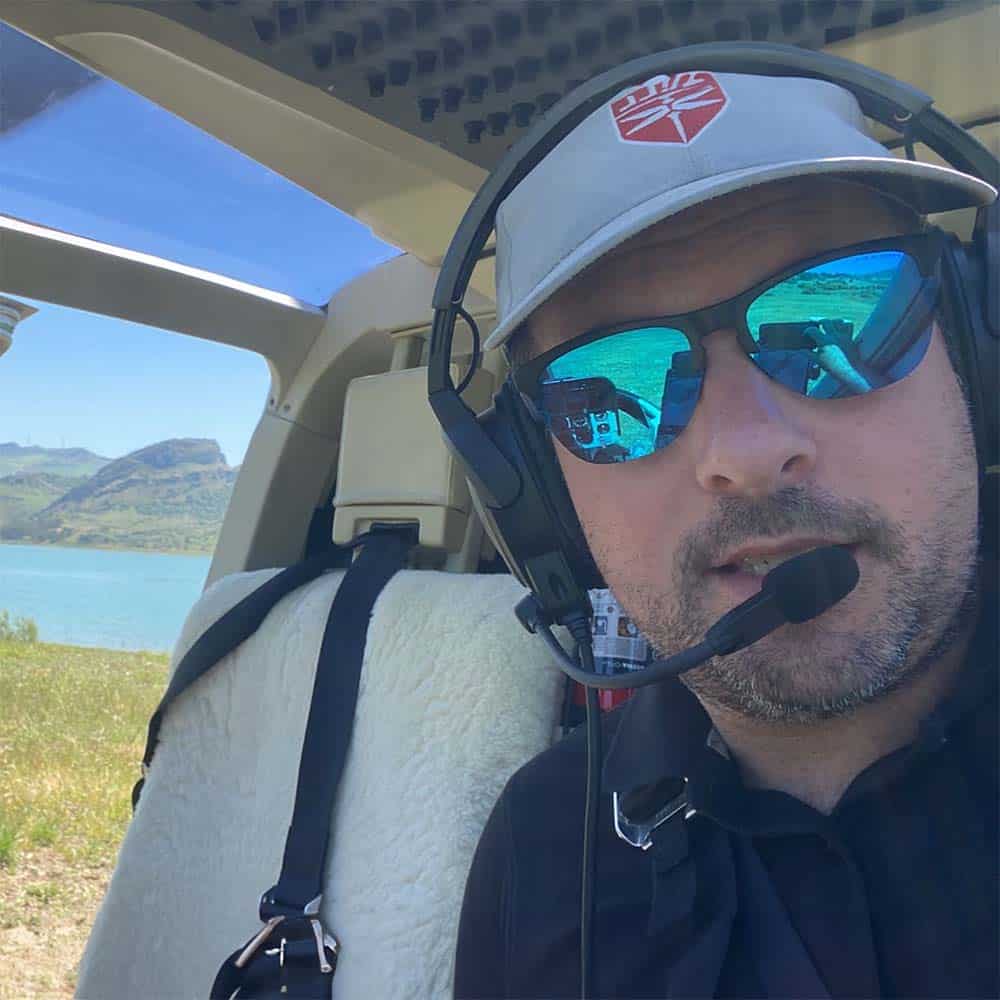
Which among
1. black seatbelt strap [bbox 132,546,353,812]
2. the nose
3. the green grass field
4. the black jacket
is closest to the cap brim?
the nose

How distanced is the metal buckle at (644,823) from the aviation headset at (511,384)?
0.59 feet

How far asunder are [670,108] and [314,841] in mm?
953

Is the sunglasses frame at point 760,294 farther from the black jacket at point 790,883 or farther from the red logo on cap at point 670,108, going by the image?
the black jacket at point 790,883

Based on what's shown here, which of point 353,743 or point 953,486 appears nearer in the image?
point 953,486

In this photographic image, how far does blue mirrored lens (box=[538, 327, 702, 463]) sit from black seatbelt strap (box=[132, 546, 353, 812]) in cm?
69

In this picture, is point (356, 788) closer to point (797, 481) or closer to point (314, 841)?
point (314, 841)

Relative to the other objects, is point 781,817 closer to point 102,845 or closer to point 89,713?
point 102,845

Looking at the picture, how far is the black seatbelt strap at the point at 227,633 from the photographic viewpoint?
1.35 meters

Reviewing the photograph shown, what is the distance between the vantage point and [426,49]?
923 millimetres

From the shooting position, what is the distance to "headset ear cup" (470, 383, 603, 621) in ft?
2.77

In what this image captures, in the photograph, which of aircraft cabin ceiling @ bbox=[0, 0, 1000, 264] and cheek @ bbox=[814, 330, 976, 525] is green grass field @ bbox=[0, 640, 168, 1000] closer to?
aircraft cabin ceiling @ bbox=[0, 0, 1000, 264]

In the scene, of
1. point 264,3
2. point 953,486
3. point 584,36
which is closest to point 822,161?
point 953,486

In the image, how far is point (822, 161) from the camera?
619mm

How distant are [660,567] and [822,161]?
0.34 m
